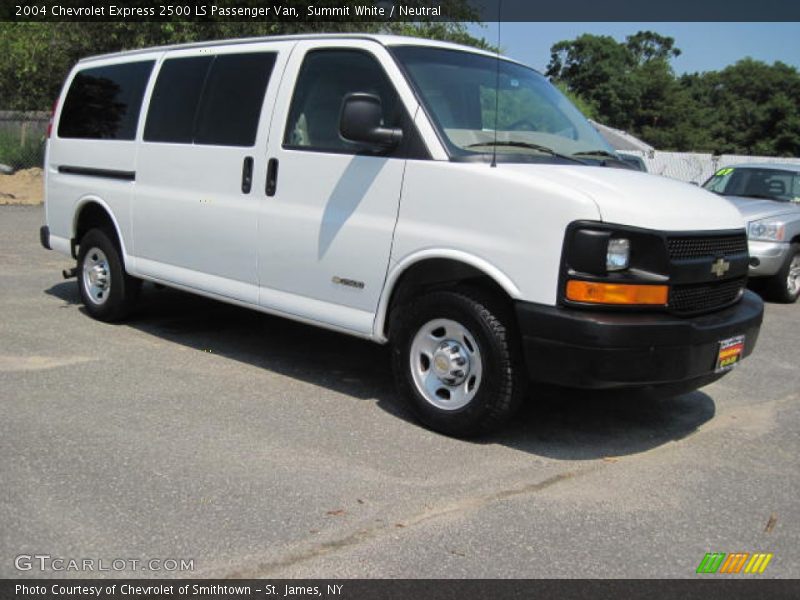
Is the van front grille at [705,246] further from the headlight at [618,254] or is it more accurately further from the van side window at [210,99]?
the van side window at [210,99]

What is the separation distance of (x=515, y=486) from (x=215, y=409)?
1.90m

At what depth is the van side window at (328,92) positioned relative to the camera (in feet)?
16.4

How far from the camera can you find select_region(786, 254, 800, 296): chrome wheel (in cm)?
990

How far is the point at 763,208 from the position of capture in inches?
389

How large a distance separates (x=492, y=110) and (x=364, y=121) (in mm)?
902

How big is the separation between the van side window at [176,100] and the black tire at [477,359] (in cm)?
244

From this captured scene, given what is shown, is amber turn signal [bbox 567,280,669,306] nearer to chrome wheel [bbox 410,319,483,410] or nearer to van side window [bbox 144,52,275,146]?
chrome wheel [bbox 410,319,483,410]

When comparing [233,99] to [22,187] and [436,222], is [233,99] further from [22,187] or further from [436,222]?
[22,187]

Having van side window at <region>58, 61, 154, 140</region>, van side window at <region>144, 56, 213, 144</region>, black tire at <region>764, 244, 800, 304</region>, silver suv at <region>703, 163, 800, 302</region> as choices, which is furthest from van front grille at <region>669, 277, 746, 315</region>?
black tire at <region>764, 244, 800, 304</region>

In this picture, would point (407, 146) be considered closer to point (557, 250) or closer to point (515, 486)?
point (557, 250)

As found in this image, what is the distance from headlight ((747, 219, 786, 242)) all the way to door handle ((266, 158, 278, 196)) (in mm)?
6354

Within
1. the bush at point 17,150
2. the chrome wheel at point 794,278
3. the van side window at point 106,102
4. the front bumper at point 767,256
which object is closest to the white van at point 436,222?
the van side window at point 106,102

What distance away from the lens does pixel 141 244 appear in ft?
21.3
